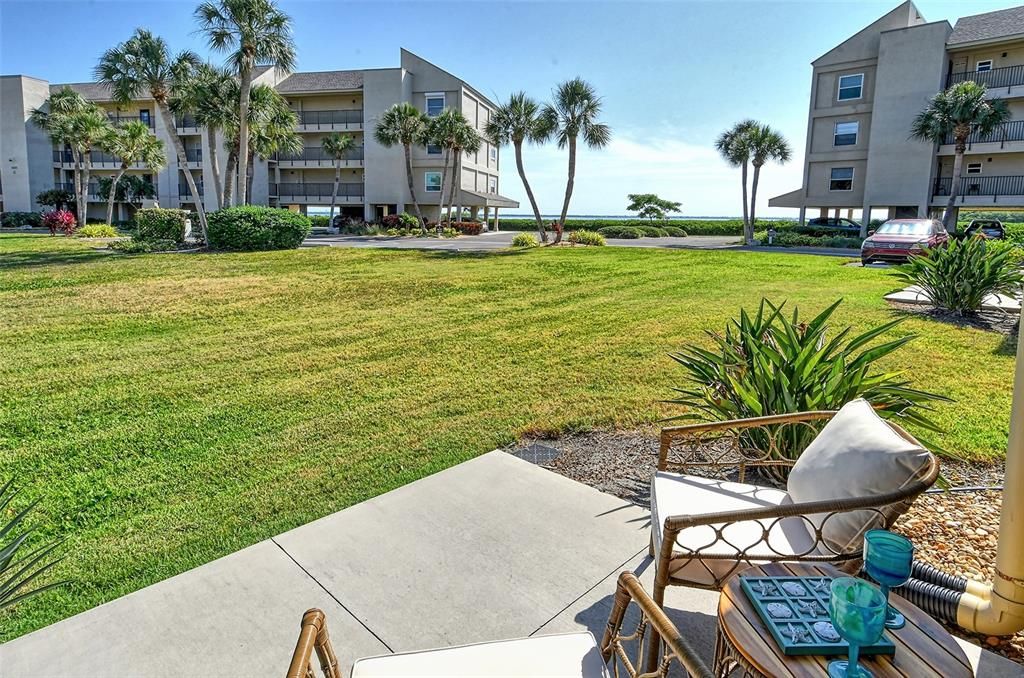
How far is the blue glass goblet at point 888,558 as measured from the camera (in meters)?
1.45

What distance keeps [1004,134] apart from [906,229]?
1759 cm

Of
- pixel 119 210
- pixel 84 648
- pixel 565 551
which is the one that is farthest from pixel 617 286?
pixel 119 210

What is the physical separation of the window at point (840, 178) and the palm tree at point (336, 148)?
31.2m

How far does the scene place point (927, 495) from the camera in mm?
3832

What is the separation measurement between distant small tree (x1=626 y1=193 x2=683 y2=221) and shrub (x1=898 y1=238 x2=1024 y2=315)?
55.0 m

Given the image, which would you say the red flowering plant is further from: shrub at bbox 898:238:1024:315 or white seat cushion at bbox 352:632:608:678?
white seat cushion at bbox 352:632:608:678

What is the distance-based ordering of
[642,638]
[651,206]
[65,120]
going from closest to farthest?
[642,638]
[65,120]
[651,206]

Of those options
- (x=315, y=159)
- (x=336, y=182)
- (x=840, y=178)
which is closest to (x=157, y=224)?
(x=336, y=182)

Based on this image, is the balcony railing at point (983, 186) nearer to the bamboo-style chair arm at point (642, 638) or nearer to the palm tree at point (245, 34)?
the palm tree at point (245, 34)

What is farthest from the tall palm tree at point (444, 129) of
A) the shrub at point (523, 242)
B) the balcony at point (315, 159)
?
the shrub at point (523, 242)

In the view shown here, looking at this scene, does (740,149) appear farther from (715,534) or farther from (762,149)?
(715,534)

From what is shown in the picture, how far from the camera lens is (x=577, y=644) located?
180 cm

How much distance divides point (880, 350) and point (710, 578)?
2401 millimetres

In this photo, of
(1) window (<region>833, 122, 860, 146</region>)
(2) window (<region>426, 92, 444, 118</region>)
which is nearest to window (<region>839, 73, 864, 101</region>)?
(1) window (<region>833, 122, 860, 146</region>)
